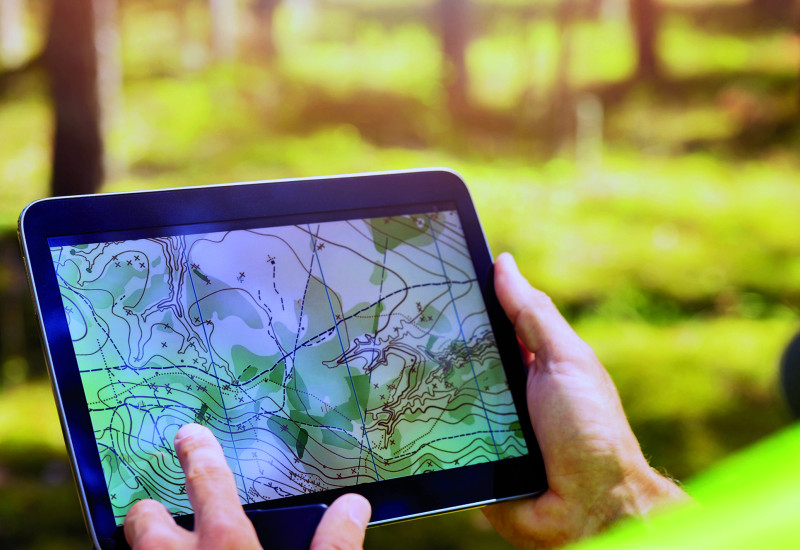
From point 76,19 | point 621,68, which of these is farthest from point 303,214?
point 621,68

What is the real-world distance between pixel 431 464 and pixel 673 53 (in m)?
5.13

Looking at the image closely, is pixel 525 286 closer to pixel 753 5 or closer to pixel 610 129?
pixel 610 129

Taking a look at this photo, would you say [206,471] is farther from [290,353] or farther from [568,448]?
[568,448]

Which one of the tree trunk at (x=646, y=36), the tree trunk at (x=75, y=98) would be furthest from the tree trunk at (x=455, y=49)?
the tree trunk at (x=75, y=98)

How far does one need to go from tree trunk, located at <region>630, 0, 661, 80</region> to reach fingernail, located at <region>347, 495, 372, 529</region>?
16.5 ft

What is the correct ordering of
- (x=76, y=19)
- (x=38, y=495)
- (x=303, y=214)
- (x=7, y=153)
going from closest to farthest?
(x=303, y=214), (x=38, y=495), (x=76, y=19), (x=7, y=153)

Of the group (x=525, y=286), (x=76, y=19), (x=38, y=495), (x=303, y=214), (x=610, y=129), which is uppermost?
(x=76, y=19)

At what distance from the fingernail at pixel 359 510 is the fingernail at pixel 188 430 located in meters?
0.22

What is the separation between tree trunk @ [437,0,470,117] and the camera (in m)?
4.91

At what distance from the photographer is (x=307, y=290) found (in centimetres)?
110

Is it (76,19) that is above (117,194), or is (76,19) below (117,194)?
above

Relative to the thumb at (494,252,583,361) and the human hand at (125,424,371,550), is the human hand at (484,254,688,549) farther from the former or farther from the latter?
the human hand at (125,424,371,550)

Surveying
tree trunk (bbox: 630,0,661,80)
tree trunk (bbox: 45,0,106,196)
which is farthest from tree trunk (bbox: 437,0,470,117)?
tree trunk (bbox: 45,0,106,196)

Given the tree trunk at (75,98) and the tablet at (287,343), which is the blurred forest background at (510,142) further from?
the tablet at (287,343)
